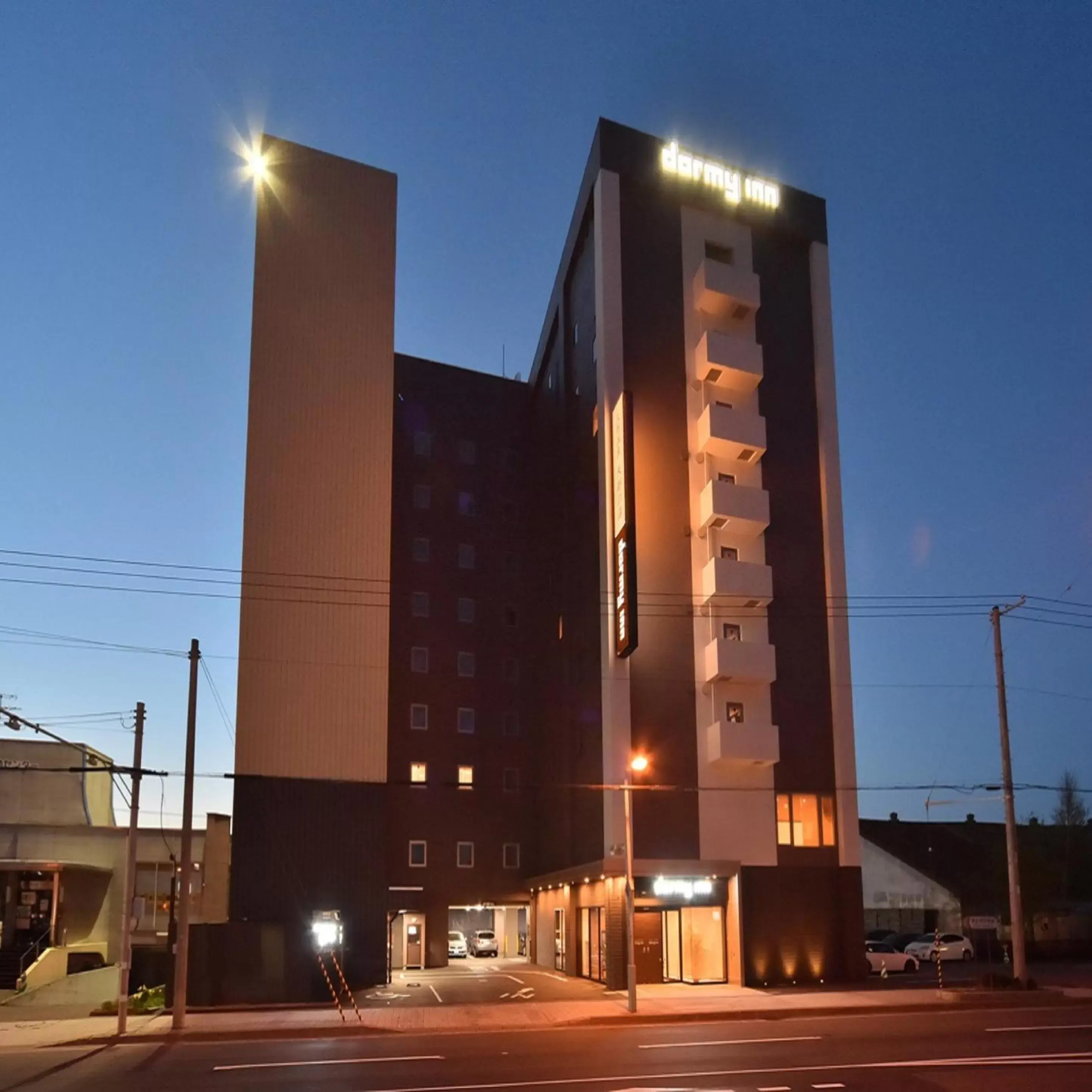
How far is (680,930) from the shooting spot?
134 feet

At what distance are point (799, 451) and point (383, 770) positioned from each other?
2046 centimetres

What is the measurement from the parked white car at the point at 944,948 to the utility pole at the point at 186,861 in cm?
3546

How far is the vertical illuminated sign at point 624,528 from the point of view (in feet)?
129

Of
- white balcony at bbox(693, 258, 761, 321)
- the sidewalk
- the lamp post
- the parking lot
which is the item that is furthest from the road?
white balcony at bbox(693, 258, 761, 321)

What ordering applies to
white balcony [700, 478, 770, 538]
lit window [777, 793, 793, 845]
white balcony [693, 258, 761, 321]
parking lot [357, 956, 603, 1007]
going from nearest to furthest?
1. parking lot [357, 956, 603, 1007]
2. lit window [777, 793, 793, 845]
3. white balcony [700, 478, 770, 538]
4. white balcony [693, 258, 761, 321]

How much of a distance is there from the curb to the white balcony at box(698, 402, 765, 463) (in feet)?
65.4

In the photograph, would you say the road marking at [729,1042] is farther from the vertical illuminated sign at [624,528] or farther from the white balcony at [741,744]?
the vertical illuminated sign at [624,528]

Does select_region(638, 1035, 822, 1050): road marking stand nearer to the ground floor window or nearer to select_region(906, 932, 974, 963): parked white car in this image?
the ground floor window

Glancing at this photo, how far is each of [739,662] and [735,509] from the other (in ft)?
18.5

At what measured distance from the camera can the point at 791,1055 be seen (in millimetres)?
22797

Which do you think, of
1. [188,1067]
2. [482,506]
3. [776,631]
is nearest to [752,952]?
[776,631]

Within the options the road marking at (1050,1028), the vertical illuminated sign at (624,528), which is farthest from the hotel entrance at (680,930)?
the road marking at (1050,1028)

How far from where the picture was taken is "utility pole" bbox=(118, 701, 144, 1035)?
28594 mm

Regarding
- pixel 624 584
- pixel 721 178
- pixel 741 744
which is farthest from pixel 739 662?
pixel 721 178
